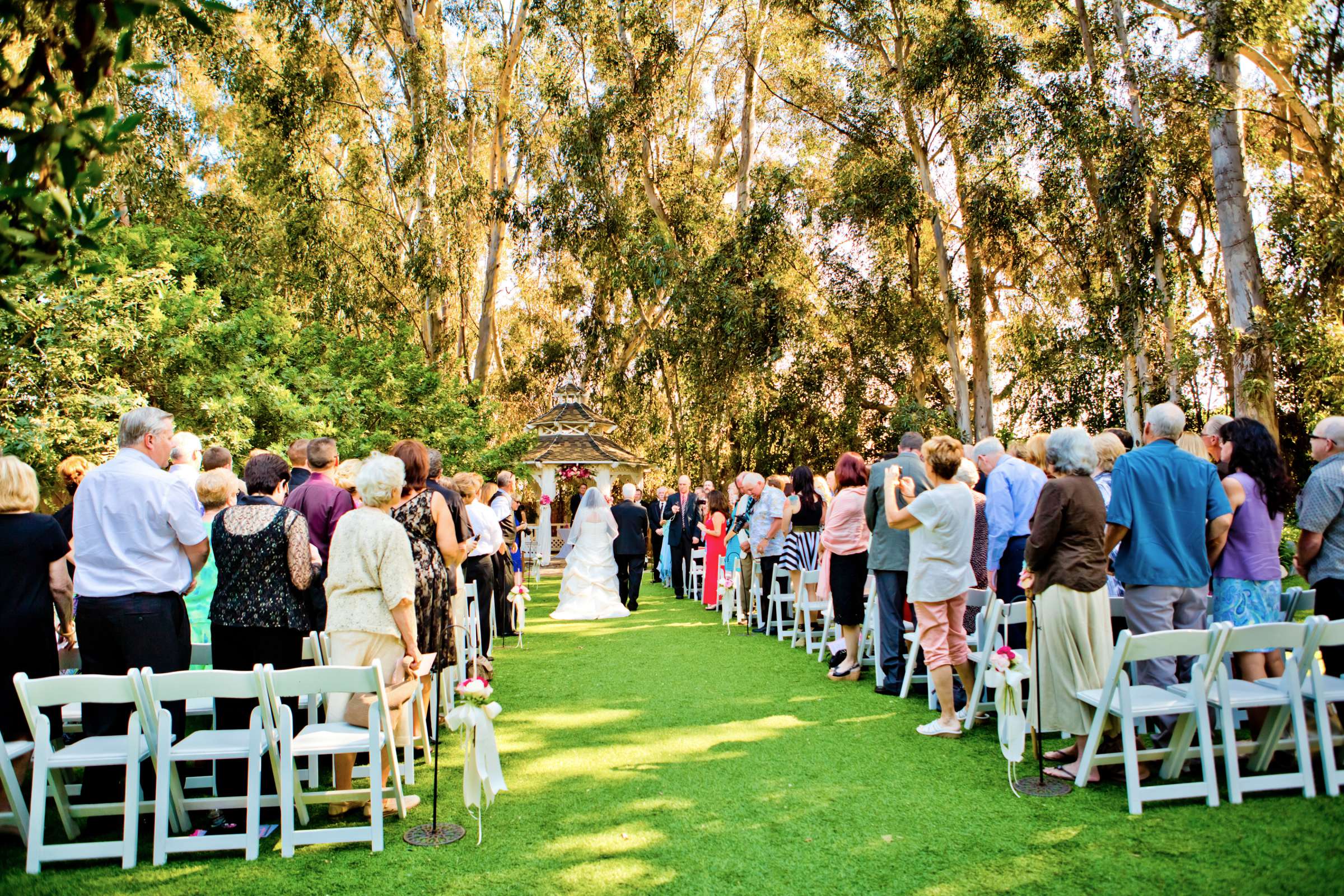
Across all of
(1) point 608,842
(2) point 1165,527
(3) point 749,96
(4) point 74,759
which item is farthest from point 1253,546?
(3) point 749,96

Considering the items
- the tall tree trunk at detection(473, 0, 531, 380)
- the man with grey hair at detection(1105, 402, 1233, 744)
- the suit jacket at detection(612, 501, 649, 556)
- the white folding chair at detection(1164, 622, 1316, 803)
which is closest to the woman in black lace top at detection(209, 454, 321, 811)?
the man with grey hair at detection(1105, 402, 1233, 744)

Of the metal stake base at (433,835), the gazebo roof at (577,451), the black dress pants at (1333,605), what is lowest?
the metal stake base at (433,835)

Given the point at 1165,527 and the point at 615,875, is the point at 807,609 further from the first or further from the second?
the point at 615,875

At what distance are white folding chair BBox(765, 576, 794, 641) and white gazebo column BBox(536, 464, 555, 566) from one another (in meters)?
11.8

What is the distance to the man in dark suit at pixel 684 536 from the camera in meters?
14.7

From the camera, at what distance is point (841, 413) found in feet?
70.4

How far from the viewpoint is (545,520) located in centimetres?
2194

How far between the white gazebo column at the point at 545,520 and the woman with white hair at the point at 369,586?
1755cm

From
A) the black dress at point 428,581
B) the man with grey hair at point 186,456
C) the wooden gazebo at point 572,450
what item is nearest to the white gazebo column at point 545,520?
the wooden gazebo at point 572,450

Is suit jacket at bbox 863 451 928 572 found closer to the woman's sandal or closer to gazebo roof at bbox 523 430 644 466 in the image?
the woman's sandal

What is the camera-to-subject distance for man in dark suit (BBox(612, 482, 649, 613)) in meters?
12.8

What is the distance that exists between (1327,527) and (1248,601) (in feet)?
1.79

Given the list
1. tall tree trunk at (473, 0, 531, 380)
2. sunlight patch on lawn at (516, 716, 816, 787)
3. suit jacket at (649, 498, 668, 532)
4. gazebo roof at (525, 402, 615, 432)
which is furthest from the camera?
gazebo roof at (525, 402, 615, 432)

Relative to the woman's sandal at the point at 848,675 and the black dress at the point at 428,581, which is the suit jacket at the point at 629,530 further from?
the black dress at the point at 428,581
